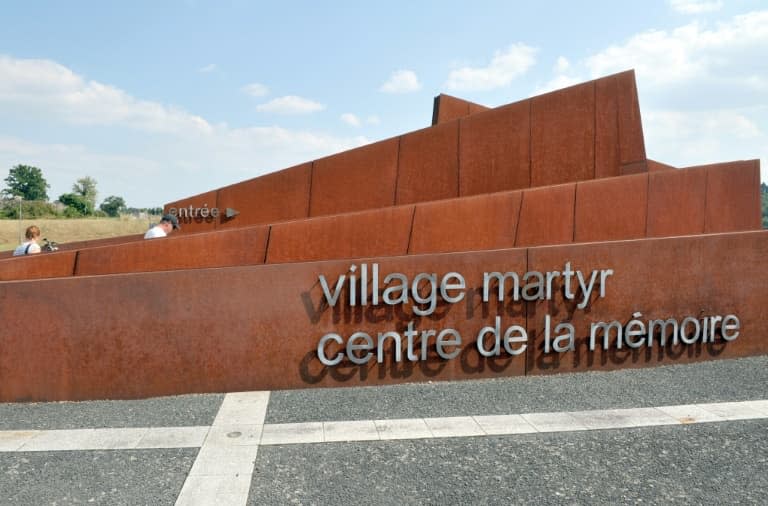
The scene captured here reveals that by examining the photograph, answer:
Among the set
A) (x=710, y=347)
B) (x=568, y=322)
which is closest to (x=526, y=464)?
(x=568, y=322)

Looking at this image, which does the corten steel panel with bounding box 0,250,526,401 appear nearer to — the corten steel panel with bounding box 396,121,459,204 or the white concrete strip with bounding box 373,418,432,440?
the white concrete strip with bounding box 373,418,432,440

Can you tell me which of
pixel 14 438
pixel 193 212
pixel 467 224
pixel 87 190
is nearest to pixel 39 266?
pixel 14 438

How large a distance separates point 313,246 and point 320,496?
419 cm

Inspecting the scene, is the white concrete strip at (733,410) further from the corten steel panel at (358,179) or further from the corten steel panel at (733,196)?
the corten steel panel at (358,179)

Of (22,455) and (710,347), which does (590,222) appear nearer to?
(710,347)

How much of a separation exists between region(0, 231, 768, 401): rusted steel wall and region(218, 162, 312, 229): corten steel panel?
464cm

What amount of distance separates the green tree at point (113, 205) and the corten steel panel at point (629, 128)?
463ft

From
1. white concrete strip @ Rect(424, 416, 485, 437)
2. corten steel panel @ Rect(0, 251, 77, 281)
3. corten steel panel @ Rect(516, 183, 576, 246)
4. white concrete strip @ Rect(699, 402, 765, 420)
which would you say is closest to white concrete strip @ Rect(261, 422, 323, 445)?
white concrete strip @ Rect(424, 416, 485, 437)

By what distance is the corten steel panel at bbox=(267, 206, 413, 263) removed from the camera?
743 centimetres

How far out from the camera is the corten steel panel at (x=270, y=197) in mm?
11016

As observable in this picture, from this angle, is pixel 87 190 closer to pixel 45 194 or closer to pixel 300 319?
pixel 45 194

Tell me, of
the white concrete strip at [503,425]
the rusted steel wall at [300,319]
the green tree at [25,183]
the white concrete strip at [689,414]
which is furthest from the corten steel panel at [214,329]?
the green tree at [25,183]

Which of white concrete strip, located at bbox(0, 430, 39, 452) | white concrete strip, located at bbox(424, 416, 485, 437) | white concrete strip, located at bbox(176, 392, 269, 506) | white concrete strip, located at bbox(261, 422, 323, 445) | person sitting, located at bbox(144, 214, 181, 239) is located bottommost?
white concrete strip, located at bbox(0, 430, 39, 452)

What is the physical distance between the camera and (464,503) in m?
3.81
